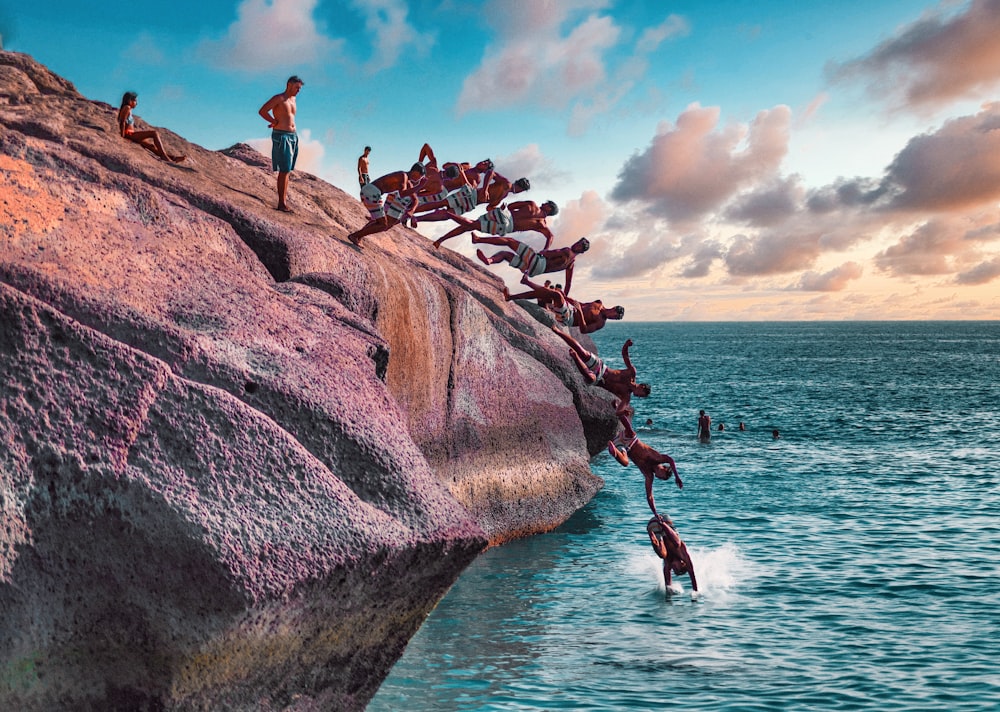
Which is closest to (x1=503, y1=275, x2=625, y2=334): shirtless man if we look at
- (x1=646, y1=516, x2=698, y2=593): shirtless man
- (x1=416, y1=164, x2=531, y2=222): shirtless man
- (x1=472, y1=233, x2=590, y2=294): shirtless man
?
(x1=472, y1=233, x2=590, y2=294): shirtless man

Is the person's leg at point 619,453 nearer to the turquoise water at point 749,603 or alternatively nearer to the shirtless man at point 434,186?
the turquoise water at point 749,603

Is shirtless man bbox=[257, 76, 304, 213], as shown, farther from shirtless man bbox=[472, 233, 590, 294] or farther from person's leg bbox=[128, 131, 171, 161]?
shirtless man bbox=[472, 233, 590, 294]

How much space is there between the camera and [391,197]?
15.0 meters

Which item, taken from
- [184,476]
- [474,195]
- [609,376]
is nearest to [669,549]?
[609,376]

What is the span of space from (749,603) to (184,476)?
1072cm

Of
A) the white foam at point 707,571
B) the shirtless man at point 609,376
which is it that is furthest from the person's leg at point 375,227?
the white foam at point 707,571

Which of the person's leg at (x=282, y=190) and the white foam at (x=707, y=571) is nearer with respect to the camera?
the person's leg at (x=282, y=190)

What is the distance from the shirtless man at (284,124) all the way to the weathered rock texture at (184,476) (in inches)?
130

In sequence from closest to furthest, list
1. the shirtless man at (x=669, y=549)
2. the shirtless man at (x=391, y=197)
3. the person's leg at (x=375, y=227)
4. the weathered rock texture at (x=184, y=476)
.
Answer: the weathered rock texture at (x=184, y=476), the shirtless man at (x=391, y=197), the person's leg at (x=375, y=227), the shirtless man at (x=669, y=549)

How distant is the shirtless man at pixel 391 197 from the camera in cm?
1483

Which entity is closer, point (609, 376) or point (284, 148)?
point (284, 148)

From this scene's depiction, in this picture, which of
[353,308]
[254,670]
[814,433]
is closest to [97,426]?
[254,670]

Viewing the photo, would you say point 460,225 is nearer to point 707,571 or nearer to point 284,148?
point 284,148

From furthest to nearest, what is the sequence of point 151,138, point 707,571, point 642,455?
point 707,571
point 642,455
point 151,138
